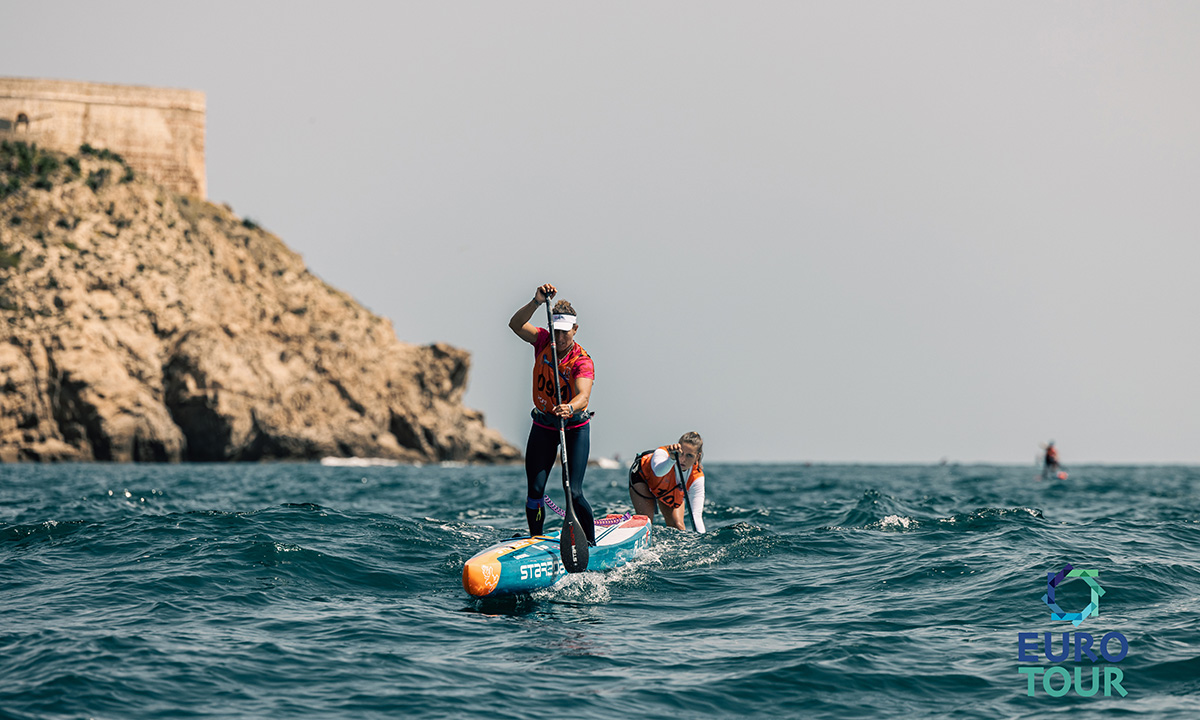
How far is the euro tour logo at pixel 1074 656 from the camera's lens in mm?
6691

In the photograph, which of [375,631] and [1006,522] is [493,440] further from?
[375,631]

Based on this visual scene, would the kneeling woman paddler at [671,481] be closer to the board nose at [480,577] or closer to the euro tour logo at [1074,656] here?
the board nose at [480,577]

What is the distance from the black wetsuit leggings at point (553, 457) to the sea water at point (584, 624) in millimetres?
872

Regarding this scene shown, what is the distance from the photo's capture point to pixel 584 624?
8.48m

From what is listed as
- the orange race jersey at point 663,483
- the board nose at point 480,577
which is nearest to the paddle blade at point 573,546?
the board nose at point 480,577

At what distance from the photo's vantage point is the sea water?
249 inches

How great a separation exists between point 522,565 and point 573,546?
69 cm

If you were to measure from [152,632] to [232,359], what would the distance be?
60.7 m

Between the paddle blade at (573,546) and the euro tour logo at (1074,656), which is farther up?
the paddle blade at (573,546)

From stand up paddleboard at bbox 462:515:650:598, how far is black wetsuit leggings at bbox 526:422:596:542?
1.43 feet

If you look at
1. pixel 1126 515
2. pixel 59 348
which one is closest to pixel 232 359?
pixel 59 348

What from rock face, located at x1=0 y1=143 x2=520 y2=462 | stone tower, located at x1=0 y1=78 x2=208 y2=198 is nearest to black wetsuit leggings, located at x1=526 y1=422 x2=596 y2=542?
rock face, located at x1=0 y1=143 x2=520 y2=462

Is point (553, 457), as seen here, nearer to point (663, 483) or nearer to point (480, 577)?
point (480, 577)

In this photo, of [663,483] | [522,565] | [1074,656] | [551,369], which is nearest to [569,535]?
[522,565]
